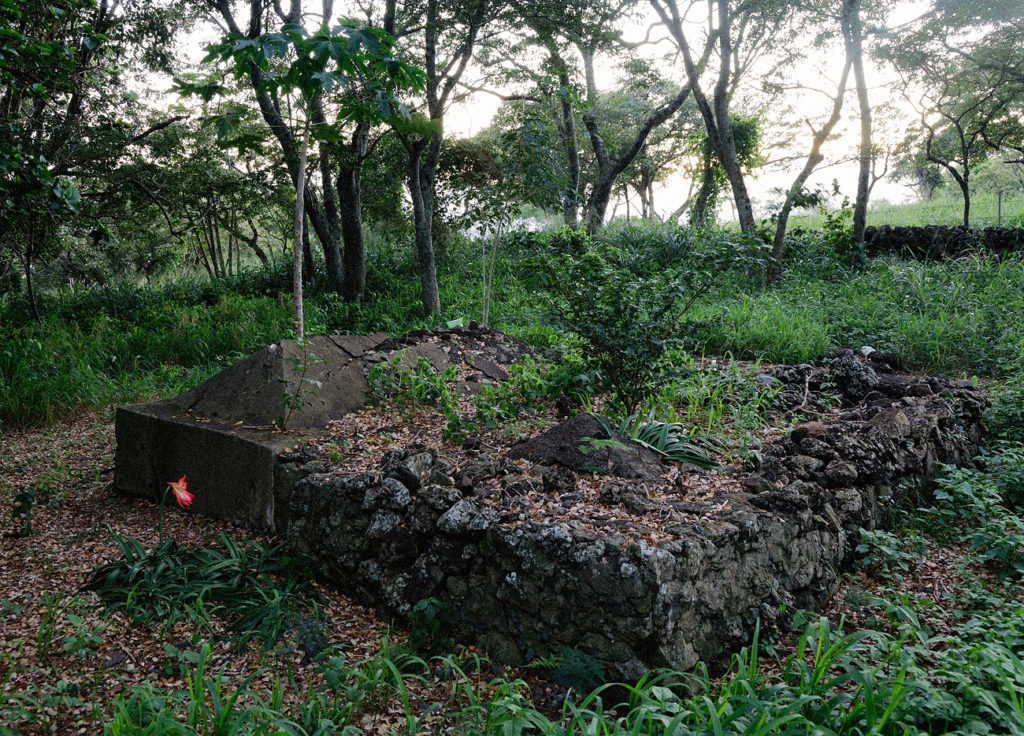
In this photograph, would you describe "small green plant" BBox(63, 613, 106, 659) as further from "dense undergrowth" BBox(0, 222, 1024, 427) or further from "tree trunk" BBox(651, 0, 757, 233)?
"tree trunk" BBox(651, 0, 757, 233)

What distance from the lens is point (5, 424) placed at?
16.7ft

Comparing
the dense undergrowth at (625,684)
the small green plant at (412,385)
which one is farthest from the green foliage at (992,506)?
the small green plant at (412,385)

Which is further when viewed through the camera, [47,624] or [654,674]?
[47,624]

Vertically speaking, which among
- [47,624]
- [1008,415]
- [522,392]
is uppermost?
[522,392]

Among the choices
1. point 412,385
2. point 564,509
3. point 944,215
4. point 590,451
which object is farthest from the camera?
point 944,215

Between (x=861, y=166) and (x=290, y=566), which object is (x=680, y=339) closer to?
(x=290, y=566)

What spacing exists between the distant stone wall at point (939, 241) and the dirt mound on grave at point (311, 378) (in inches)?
304

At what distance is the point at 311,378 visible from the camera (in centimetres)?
383

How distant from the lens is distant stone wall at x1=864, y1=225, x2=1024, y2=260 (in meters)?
9.06

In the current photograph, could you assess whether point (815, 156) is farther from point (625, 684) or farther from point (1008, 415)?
point (625, 684)

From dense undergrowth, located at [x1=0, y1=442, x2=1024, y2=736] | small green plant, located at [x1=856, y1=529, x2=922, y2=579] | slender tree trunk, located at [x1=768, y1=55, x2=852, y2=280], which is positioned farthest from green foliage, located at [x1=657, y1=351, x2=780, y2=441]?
slender tree trunk, located at [x1=768, y1=55, x2=852, y2=280]

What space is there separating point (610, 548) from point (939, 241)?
10.0 metres

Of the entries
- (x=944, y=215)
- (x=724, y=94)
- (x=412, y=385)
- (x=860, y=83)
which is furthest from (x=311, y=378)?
(x=944, y=215)

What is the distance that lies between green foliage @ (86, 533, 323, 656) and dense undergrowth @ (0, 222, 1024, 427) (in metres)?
1.71
